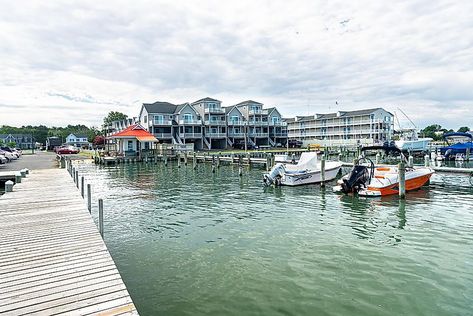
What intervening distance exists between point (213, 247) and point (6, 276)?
5.71 metres

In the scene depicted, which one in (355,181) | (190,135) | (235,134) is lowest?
(355,181)

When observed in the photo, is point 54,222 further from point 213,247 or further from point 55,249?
point 213,247

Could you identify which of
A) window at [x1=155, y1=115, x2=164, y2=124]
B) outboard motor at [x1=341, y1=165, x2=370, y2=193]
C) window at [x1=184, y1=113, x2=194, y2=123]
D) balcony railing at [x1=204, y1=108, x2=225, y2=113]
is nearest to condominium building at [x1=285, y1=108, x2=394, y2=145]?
balcony railing at [x1=204, y1=108, x2=225, y2=113]

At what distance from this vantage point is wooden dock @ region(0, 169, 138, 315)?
5.21 m

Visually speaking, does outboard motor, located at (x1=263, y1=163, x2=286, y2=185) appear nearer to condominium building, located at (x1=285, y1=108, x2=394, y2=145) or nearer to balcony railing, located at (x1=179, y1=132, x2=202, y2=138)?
balcony railing, located at (x1=179, y1=132, x2=202, y2=138)

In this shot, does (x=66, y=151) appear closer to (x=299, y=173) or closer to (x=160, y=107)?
(x=160, y=107)

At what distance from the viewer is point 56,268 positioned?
6.70 metres

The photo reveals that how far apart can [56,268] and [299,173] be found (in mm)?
19057

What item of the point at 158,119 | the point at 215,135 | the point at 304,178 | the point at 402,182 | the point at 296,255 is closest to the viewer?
the point at 296,255

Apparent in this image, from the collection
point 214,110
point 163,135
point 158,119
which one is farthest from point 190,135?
point 214,110

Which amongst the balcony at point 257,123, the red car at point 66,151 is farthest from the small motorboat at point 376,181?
the red car at point 66,151

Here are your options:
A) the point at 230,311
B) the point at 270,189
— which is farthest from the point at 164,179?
the point at 230,311

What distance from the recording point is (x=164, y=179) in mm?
29203

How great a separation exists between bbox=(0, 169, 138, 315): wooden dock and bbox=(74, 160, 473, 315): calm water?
1.24 meters
